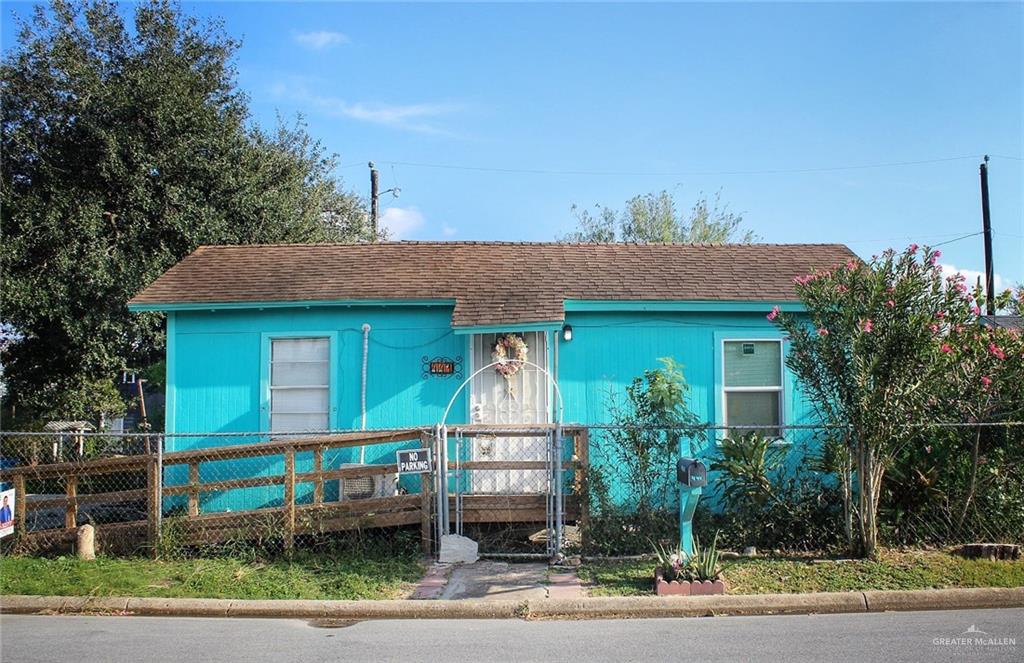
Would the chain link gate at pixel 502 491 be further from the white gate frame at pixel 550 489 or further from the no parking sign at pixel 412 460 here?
the no parking sign at pixel 412 460

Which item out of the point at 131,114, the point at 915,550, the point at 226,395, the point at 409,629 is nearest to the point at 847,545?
the point at 915,550

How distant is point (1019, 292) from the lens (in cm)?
993

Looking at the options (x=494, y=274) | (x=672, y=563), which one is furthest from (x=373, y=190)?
(x=672, y=563)

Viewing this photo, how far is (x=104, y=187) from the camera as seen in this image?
17.1 meters

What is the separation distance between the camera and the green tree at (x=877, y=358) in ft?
25.7

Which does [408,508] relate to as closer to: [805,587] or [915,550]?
[805,587]

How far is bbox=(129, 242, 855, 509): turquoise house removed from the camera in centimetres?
1087

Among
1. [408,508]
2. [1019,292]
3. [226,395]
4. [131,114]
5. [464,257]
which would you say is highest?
[131,114]

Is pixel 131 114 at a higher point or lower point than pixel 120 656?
higher

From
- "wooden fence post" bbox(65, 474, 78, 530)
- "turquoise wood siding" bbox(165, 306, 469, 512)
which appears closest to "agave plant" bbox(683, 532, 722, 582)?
"turquoise wood siding" bbox(165, 306, 469, 512)

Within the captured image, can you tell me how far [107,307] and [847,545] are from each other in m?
14.4

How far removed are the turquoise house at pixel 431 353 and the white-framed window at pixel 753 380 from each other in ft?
0.06

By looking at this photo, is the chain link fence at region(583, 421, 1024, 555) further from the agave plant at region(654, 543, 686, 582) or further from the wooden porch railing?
the agave plant at region(654, 543, 686, 582)

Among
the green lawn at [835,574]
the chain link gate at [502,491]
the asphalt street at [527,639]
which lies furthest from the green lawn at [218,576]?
the green lawn at [835,574]
